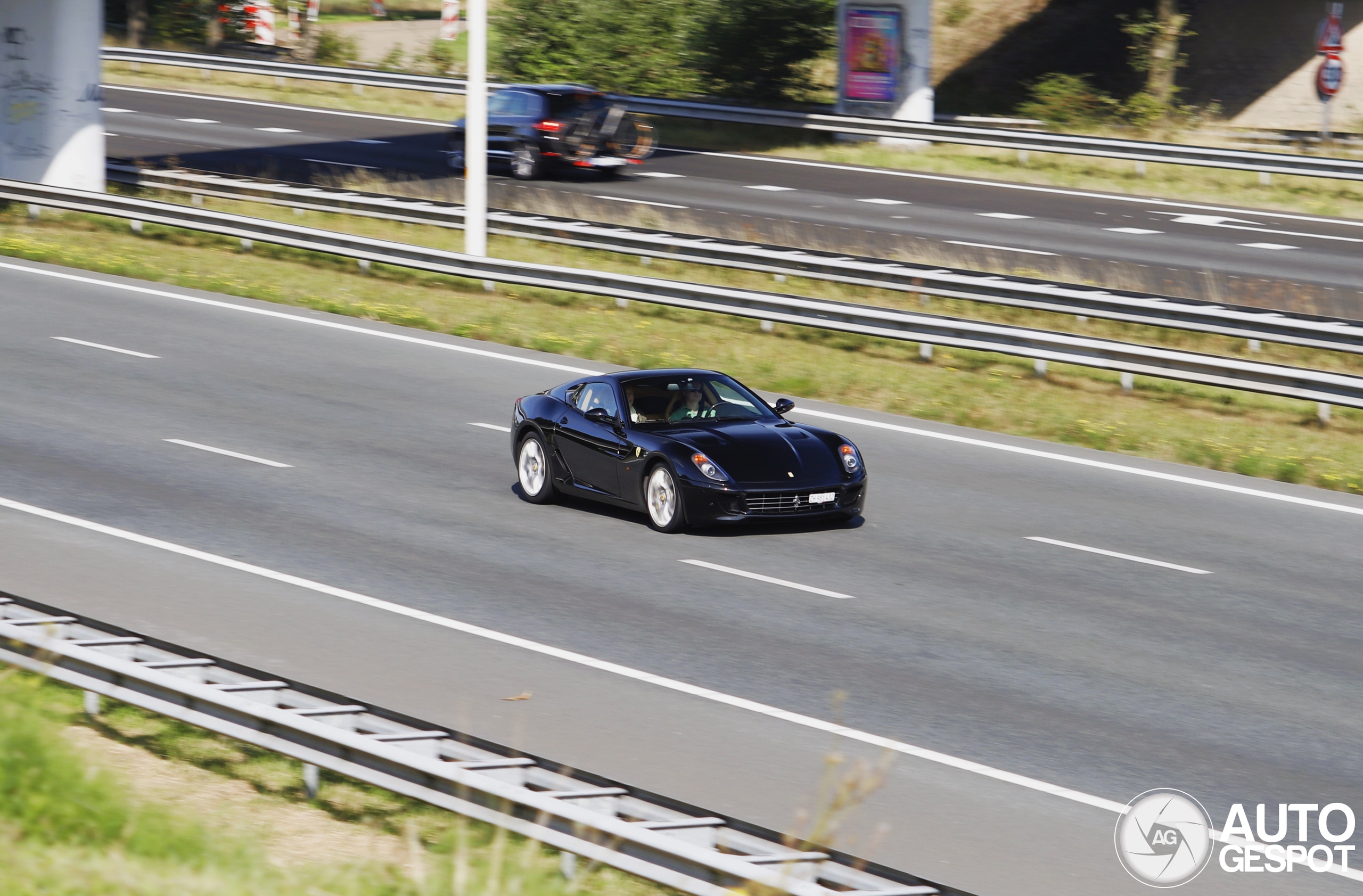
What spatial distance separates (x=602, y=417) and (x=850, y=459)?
2.13m

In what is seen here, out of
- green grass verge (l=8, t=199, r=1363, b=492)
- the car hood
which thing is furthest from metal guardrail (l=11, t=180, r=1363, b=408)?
the car hood

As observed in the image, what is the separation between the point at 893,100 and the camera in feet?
134

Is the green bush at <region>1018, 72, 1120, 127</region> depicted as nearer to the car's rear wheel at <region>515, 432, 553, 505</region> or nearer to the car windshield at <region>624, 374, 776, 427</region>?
the car windshield at <region>624, 374, 776, 427</region>

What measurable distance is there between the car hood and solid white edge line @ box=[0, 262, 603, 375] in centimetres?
612

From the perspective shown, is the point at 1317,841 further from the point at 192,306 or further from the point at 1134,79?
the point at 1134,79

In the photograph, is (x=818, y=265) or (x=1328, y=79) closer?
(x=818, y=265)

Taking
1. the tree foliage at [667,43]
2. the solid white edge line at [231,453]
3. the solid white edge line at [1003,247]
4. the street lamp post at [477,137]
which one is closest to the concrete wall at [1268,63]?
the tree foliage at [667,43]

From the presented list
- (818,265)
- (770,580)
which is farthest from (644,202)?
(770,580)

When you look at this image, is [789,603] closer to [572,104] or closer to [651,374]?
[651,374]

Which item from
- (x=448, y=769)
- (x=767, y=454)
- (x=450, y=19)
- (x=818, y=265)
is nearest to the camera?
(x=448, y=769)

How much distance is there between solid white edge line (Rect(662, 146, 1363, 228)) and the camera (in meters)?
32.2

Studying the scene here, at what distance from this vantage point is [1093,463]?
54.2ft

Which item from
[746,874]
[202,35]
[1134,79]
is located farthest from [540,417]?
[202,35]

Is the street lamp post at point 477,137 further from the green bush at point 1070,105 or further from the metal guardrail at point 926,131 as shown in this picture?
the green bush at point 1070,105
